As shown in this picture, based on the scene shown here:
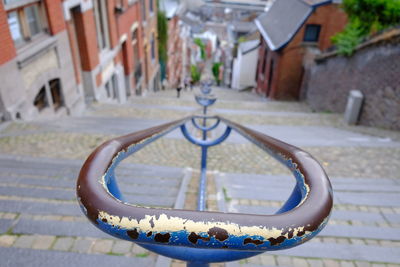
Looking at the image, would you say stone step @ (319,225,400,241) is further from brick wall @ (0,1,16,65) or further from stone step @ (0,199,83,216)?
brick wall @ (0,1,16,65)

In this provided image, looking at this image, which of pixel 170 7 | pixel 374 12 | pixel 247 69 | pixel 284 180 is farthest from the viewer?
pixel 170 7

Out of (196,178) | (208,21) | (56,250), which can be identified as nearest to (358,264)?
(196,178)

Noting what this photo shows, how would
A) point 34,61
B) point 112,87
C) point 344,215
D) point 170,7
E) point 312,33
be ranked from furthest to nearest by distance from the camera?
point 170,7 → point 312,33 → point 112,87 → point 34,61 → point 344,215

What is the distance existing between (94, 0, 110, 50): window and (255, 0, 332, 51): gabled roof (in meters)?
8.46

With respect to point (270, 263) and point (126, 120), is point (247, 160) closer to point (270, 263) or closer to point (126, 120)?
point (270, 263)

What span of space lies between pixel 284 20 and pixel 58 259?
17540 mm

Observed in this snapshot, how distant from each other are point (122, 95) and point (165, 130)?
13534mm

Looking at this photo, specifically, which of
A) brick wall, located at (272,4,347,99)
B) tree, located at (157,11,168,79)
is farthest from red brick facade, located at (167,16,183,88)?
brick wall, located at (272,4,347,99)

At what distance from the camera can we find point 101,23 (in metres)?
12.5

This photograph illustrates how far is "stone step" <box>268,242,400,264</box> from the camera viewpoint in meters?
2.61

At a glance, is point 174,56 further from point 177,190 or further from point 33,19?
point 177,190

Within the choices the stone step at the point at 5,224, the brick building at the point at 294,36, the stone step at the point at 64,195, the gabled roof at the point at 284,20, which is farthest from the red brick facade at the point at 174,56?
the stone step at the point at 5,224

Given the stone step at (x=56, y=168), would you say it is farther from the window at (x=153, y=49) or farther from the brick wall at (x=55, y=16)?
the window at (x=153, y=49)

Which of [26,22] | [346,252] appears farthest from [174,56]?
[346,252]
